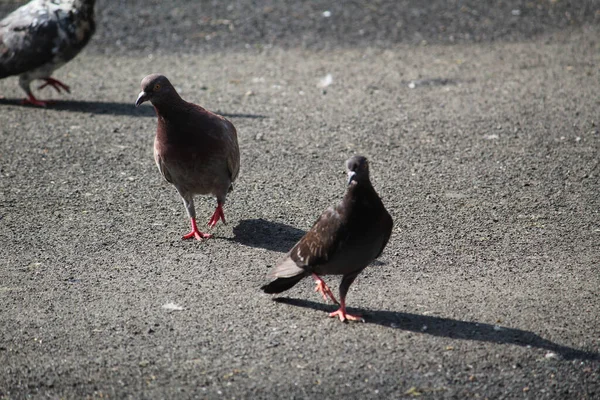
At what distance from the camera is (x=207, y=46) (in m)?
10.3

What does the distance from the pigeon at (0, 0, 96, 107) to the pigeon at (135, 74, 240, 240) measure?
331 cm

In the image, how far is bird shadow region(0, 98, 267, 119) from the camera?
27.5 feet

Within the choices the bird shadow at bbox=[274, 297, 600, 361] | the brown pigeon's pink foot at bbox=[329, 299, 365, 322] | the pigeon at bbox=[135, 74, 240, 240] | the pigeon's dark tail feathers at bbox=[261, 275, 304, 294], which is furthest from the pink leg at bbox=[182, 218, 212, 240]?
the brown pigeon's pink foot at bbox=[329, 299, 365, 322]

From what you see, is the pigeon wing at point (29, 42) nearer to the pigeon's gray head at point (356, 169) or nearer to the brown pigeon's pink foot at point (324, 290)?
the brown pigeon's pink foot at point (324, 290)

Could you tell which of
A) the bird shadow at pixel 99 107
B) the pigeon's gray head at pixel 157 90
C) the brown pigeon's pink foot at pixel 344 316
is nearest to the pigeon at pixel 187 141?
the pigeon's gray head at pixel 157 90

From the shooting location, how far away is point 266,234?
18.9 ft

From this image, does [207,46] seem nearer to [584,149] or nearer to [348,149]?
[348,149]

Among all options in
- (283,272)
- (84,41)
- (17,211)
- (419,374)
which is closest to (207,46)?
(84,41)

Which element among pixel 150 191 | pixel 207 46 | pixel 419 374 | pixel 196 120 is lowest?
pixel 207 46

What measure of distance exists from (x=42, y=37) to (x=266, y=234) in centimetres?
413

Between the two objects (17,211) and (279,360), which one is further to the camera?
(17,211)

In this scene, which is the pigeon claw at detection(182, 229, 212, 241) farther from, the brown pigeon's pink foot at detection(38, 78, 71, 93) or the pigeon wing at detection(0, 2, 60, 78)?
the brown pigeon's pink foot at detection(38, 78, 71, 93)

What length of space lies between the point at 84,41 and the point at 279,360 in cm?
570

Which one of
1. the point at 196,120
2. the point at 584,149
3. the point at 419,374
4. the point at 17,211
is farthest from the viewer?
the point at 584,149
